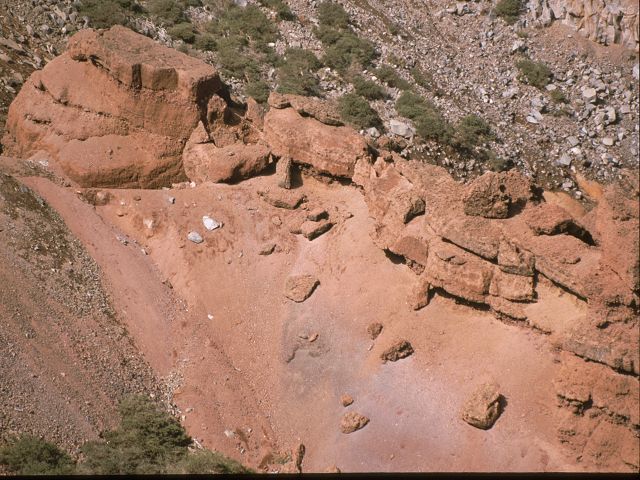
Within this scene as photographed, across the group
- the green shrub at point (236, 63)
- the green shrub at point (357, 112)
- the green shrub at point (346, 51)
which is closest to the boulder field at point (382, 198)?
the green shrub at point (357, 112)

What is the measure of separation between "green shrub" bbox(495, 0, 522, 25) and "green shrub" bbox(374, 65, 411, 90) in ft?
22.7

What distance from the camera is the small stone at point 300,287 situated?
19.2 metres

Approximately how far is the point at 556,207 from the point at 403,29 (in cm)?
2548

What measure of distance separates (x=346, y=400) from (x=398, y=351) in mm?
1558

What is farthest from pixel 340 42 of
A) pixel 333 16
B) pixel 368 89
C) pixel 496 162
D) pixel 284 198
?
pixel 284 198

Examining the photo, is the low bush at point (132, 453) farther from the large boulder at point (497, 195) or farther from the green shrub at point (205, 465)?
the large boulder at point (497, 195)

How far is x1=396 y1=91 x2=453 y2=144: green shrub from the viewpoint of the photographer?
32.8 metres

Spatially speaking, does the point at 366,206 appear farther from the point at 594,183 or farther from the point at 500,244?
the point at 594,183

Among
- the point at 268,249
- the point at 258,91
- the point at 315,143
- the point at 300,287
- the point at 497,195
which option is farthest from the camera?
the point at 258,91

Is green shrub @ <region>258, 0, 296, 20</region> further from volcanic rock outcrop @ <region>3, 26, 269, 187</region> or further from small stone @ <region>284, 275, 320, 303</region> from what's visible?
small stone @ <region>284, 275, 320, 303</region>

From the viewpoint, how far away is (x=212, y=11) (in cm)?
3884

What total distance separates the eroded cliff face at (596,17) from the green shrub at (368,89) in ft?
28.8

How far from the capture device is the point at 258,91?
33.8 m

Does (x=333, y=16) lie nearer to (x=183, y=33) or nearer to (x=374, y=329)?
(x=183, y=33)
